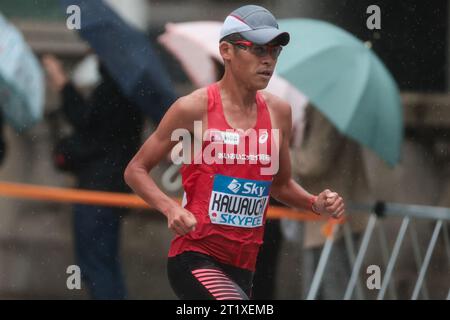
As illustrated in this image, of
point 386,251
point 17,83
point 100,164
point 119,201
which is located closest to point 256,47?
point 100,164

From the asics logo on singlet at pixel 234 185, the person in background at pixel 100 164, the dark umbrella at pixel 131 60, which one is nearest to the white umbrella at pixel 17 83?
the person in background at pixel 100 164

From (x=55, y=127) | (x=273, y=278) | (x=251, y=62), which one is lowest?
(x=273, y=278)

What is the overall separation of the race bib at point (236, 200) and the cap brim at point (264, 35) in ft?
2.08

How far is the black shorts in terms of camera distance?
21.5 ft

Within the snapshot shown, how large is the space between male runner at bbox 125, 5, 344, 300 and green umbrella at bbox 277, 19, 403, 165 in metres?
1.71

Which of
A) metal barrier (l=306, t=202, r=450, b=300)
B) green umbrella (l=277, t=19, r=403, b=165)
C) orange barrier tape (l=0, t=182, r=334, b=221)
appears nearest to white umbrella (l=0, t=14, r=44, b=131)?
orange barrier tape (l=0, t=182, r=334, b=221)

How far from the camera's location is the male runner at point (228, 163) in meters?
6.57

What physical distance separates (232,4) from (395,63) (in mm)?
1609

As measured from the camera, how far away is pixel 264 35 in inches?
257

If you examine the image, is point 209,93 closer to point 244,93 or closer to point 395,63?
point 244,93

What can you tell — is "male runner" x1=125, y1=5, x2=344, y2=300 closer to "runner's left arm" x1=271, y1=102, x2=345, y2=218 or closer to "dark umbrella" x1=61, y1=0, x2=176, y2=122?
"runner's left arm" x1=271, y1=102, x2=345, y2=218

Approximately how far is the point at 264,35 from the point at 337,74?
2089mm
